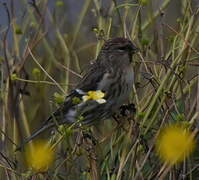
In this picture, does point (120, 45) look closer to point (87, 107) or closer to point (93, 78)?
point (93, 78)

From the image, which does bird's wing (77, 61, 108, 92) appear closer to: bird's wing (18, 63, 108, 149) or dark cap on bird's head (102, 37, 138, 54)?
bird's wing (18, 63, 108, 149)

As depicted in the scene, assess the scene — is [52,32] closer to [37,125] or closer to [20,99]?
[37,125]

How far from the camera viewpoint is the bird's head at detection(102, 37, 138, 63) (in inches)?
152

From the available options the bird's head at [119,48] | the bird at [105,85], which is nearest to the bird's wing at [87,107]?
the bird at [105,85]

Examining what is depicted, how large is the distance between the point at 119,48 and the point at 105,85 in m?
0.23

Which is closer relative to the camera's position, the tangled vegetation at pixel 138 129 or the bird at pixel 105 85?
the tangled vegetation at pixel 138 129

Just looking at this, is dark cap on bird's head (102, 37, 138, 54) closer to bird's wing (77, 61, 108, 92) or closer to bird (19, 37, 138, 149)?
bird (19, 37, 138, 149)

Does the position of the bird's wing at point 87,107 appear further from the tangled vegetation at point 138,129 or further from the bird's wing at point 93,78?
the tangled vegetation at point 138,129

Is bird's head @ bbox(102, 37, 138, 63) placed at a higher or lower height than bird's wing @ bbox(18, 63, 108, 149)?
higher

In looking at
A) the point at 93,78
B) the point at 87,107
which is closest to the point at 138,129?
the point at 87,107

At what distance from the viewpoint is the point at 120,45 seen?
3.92 m

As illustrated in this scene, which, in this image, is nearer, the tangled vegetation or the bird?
the tangled vegetation

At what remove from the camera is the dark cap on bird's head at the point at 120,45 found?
384 centimetres

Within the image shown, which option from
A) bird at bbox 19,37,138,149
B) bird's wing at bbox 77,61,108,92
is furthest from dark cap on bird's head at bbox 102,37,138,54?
bird's wing at bbox 77,61,108,92
